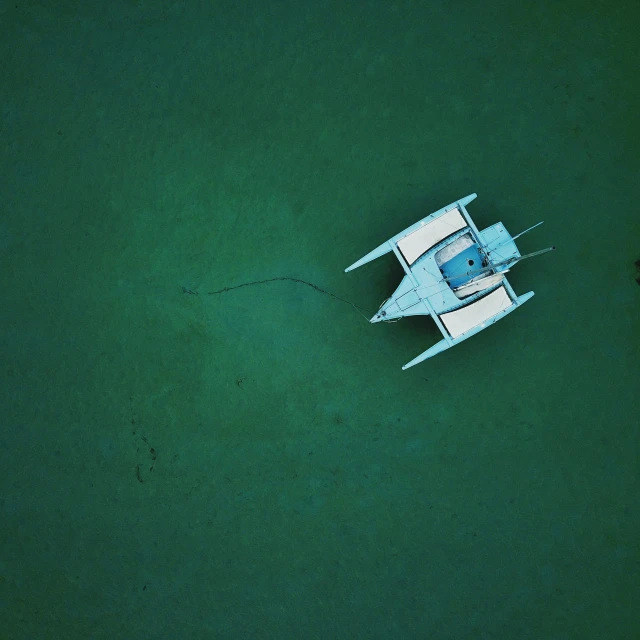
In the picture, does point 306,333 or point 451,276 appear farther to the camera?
point 306,333

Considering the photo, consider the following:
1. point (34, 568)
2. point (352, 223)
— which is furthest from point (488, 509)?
point (34, 568)

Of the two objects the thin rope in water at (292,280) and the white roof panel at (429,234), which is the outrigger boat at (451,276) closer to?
the white roof panel at (429,234)

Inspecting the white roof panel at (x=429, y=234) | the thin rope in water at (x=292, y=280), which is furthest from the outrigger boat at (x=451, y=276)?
the thin rope in water at (x=292, y=280)

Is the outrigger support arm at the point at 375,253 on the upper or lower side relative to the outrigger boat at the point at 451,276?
upper

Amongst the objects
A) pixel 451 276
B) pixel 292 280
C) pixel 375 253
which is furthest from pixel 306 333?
pixel 451 276

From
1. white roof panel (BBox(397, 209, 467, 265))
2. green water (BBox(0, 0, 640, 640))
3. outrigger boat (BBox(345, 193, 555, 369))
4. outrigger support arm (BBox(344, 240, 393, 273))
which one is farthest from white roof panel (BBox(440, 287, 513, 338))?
outrigger support arm (BBox(344, 240, 393, 273))

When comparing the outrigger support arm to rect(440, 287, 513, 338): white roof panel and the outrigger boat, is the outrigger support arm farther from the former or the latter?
rect(440, 287, 513, 338): white roof panel

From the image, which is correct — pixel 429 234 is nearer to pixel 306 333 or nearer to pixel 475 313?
pixel 475 313
